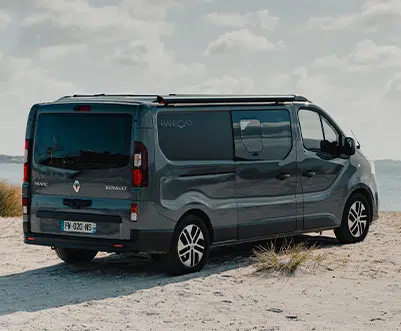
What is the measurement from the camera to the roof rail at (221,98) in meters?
10.4

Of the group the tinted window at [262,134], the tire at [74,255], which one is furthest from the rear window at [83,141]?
the tinted window at [262,134]

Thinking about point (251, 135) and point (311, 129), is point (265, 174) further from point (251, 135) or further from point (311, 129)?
point (311, 129)

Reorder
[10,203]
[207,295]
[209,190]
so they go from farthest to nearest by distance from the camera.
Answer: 1. [10,203]
2. [209,190]
3. [207,295]

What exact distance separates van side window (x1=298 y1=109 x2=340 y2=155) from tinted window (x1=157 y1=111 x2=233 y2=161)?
4.71 feet

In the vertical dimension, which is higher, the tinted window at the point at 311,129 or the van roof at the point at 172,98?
the van roof at the point at 172,98

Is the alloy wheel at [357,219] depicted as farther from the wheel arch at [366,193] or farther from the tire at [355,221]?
the wheel arch at [366,193]

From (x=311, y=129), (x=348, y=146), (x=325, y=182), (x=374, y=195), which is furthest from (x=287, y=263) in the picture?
(x=374, y=195)

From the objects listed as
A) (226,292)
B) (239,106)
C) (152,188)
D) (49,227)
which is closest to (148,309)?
(226,292)

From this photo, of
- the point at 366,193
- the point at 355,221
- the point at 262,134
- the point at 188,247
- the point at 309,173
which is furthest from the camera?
the point at 366,193

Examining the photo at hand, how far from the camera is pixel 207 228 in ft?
35.2

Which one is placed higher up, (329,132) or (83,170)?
(329,132)

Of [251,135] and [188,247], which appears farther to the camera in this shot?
[251,135]

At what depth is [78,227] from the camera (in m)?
10.4

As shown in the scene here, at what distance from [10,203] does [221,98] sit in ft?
30.5
